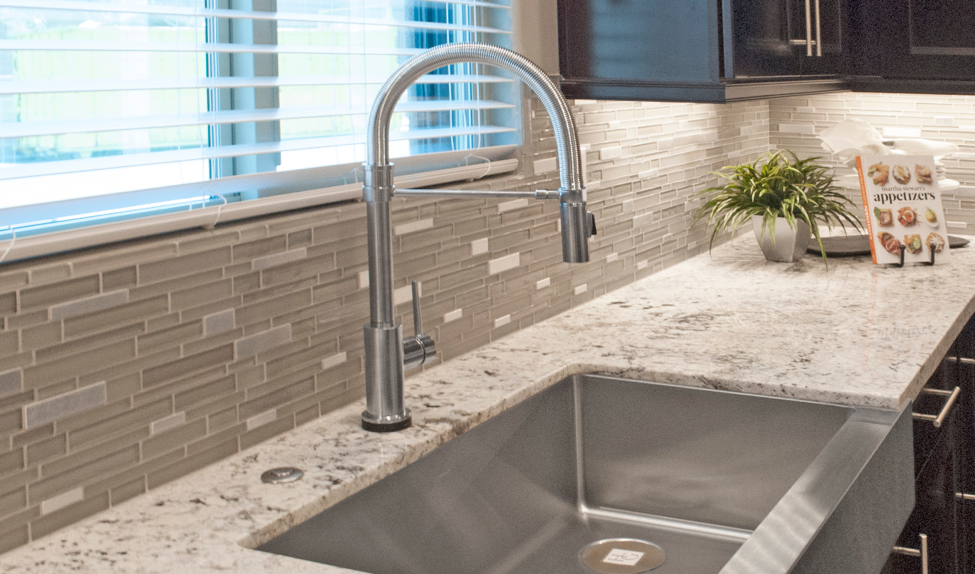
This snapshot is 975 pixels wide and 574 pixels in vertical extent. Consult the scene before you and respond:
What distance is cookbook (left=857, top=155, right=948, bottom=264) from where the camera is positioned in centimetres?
233

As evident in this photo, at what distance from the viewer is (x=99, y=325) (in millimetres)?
1053

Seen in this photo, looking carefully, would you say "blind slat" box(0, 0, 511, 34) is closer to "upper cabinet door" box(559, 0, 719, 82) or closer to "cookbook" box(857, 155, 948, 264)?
"upper cabinet door" box(559, 0, 719, 82)

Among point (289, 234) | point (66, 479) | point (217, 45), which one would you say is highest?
point (217, 45)

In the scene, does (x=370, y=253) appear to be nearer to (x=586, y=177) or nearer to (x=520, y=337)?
(x=520, y=337)

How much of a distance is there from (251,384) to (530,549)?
50cm

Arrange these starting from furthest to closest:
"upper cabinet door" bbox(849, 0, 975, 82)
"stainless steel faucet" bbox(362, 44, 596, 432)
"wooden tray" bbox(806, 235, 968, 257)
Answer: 1. "wooden tray" bbox(806, 235, 968, 257)
2. "upper cabinet door" bbox(849, 0, 975, 82)
3. "stainless steel faucet" bbox(362, 44, 596, 432)

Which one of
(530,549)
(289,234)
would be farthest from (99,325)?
Result: (530,549)

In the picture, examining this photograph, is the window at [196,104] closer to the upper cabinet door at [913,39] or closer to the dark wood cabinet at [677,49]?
the dark wood cabinet at [677,49]

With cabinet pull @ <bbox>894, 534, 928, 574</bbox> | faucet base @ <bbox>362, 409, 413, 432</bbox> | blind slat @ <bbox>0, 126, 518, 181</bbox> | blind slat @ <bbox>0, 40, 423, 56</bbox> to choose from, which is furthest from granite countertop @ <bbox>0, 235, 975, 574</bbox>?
blind slat @ <bbox>0, 40, 423, 56</bbox>

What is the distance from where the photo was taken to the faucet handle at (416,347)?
4.25 ft

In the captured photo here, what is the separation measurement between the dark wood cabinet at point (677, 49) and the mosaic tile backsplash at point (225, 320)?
14 cm

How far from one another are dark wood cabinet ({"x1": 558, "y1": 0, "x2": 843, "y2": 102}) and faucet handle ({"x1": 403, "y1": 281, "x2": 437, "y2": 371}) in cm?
74

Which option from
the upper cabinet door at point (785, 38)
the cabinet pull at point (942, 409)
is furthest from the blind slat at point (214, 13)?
the cabinet pull at point (942, 409)

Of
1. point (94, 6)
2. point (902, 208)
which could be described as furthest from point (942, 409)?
point (94, 6)
